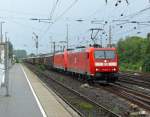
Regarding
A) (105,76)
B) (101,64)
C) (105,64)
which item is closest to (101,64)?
(101,64)

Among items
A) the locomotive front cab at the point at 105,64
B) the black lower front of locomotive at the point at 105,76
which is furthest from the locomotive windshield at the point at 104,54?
the black lower front of locomotive at the point at 105,76

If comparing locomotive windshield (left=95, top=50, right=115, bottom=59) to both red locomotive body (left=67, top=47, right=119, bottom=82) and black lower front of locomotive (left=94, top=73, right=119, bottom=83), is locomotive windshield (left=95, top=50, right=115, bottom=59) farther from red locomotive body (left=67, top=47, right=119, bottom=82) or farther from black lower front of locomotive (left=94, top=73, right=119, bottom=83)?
black lower front of locomotive (left=94, top=73, right=119, bottom=83)

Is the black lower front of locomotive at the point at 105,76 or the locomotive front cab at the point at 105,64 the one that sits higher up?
the locomotive front cab at the point at 105,64

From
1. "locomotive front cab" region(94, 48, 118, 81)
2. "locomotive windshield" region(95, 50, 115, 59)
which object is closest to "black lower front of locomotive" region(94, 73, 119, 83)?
"locomotive front cab" region(94, 48, 118, 81)

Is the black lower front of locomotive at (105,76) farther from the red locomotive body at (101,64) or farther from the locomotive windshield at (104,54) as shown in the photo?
the locomotive windshield at (104,54)

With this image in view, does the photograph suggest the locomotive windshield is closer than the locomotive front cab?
No

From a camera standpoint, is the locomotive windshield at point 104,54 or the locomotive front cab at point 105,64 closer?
the locomotive front cab at point 105,64

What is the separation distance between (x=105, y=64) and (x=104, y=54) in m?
0.89

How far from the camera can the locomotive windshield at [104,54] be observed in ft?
111

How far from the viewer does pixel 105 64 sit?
110 feet

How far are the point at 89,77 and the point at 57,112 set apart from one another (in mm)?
16611

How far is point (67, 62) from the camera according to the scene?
1930 inches

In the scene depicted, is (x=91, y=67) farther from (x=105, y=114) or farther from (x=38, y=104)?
(x=105, y=114)

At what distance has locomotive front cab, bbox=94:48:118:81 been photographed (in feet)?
109
